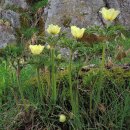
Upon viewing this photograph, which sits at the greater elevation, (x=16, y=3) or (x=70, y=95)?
(x=16, y=3)

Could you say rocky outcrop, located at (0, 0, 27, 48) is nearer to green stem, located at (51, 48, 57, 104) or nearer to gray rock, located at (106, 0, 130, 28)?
gray rock, located at (106, 0, 130, 28)

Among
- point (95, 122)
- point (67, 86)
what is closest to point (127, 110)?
point (95, 122)

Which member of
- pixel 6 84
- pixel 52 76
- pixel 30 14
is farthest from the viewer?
pixel 30 14

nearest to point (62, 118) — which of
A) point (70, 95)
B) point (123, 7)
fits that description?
point (70, 95)

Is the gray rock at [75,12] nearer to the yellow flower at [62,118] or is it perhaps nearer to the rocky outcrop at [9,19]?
the rocky outcrop at [9,19]

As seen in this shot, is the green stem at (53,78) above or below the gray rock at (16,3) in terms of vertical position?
below

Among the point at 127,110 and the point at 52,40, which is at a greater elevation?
the point at 52,40

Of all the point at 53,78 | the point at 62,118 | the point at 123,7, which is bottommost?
the point at 62,118

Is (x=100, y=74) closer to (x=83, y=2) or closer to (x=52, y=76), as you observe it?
(x=52, y=76)

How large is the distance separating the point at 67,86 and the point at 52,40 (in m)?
0.69

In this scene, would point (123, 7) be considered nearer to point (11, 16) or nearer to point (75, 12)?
point (75, 12)

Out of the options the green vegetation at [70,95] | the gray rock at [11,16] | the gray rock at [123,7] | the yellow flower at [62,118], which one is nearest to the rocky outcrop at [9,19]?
the gray rock at [11,16]

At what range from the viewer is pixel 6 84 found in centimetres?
A: 519

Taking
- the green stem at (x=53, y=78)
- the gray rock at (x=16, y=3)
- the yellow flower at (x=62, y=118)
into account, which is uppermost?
the gray rock at (x=16, y=3)
